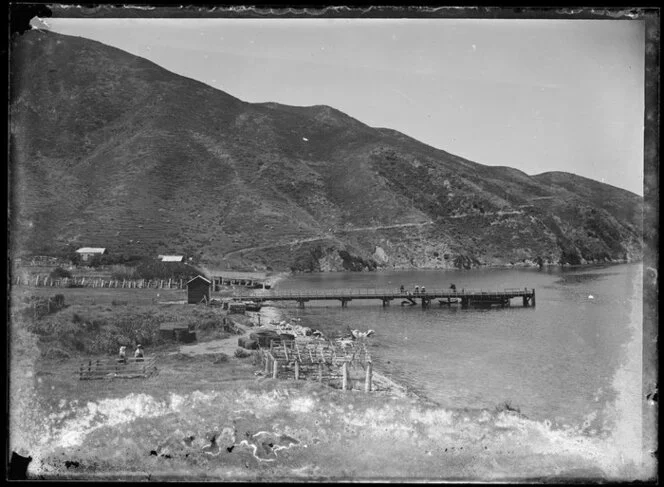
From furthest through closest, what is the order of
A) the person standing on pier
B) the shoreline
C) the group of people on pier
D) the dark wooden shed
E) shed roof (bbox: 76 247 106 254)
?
the group of people on pier < the shoreline < the dark wooden shed < shed roof (bbox: 76 247 106 254) < the person standing on pier

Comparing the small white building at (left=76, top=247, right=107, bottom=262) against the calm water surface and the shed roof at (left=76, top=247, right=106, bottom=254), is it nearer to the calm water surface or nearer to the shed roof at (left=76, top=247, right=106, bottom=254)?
the shed roof at (left=76, top=247, right=106, bottom=254)

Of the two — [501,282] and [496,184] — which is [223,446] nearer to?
[501,282]

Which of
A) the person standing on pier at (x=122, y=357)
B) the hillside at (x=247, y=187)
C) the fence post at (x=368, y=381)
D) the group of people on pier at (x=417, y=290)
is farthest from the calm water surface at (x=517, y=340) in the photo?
the person standing on pier at (x=122, y=357)

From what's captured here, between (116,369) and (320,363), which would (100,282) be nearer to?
(116,369)

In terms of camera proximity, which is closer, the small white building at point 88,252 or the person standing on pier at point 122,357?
the person standing on pier at point 122,357

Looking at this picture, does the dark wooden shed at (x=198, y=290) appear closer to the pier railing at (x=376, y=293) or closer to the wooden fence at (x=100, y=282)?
the wooden fence at (x=100, y=282)

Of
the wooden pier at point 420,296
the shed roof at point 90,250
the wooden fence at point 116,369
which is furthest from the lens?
the wooden pier at point 420,296

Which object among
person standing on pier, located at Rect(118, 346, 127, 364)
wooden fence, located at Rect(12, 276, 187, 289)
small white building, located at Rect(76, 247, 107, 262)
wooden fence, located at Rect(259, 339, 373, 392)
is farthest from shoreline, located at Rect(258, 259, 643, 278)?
person standing on pier, located at Rect(118, 346, 127, 364)
